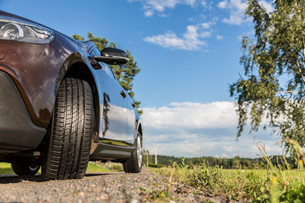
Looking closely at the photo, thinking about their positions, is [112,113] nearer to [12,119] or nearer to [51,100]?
[51,100]

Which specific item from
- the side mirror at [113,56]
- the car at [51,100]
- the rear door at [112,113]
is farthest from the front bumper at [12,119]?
the side mirror at [113,56]

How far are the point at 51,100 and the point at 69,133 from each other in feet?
1.25

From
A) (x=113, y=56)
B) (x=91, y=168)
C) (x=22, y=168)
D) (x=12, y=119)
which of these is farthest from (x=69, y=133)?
(x=91, y=168)

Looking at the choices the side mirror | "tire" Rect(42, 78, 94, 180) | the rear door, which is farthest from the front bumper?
the side mirror

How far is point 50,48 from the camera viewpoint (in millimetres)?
2584

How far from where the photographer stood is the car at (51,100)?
2.31 metres

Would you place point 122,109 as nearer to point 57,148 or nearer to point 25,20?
point 57,148

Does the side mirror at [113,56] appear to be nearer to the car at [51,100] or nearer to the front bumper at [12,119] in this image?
the car at [51,100]

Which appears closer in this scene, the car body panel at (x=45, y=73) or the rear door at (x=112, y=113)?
the car body panel at (x=45, y=73)

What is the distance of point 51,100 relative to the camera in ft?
8.29

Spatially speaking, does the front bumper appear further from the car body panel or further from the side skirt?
the side skirt

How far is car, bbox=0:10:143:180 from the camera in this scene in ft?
7.58

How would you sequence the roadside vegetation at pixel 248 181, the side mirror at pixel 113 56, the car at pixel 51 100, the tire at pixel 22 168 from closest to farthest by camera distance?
the roadside vegetation at pixel 248 181, the car at pixel 51 100, the side mirror at pixel 113 56, the tire at pixel 22 168

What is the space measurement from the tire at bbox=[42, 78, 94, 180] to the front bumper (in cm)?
33
